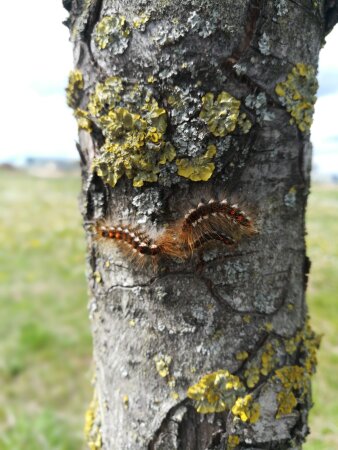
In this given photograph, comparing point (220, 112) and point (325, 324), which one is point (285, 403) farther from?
point (325, 324)

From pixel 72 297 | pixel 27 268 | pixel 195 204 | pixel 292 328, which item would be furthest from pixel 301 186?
pixel 27 268

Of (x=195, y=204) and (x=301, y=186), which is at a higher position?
(x=301, y=186)

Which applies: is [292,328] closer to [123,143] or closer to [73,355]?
[123,143]

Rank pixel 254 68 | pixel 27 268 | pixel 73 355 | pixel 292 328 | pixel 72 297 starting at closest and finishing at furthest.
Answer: pixel 254 68, pixel 292 328, pixel 73 355, pixel 72 297, pixel 27 268

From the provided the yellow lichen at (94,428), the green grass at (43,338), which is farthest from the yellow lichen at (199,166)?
the green grass at (43,338)

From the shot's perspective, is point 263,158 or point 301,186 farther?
point 301,186

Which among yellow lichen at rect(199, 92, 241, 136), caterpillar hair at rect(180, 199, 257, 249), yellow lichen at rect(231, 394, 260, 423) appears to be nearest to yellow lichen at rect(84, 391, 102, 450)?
yellow lichen at rect(231, 394, 260, 423)

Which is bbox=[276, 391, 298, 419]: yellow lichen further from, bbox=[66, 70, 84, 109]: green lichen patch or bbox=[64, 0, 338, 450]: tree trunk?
bbox=[66, 70, 84, 109]: green lichen patch

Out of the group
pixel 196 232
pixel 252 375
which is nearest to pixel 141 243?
pixel 196 232
